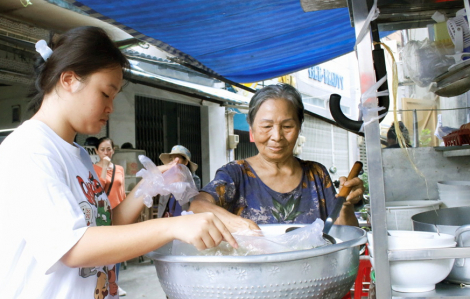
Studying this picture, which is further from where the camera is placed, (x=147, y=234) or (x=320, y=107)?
(x=320, y=107)

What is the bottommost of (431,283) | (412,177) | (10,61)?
(431,283)

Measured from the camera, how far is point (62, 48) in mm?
1187

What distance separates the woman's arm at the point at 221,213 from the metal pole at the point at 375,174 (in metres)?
0.41

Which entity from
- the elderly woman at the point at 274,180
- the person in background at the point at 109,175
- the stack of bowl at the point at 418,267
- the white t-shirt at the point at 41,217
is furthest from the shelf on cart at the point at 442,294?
the person in background at the point at 109,175

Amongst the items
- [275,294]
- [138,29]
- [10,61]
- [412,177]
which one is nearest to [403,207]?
[412,177]

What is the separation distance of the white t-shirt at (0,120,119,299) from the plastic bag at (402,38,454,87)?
1.62m

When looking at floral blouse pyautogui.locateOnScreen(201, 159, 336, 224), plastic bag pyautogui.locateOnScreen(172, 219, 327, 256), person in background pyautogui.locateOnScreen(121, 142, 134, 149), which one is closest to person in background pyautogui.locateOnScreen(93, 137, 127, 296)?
person in background pyautogui.locateOnScreen(121, 142, 134, 149)

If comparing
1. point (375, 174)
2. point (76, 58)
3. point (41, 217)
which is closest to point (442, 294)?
point (375, 174)

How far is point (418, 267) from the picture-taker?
1.08 meters

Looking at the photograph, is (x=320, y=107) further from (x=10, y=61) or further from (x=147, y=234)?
(x=147, y=234)

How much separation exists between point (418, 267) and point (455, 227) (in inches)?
9.4

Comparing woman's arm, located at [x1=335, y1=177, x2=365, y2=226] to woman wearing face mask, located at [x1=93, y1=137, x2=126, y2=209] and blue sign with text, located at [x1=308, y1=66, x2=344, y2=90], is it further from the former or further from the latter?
blue sign with text, located at [x1=308, y1=66, x2=344, y2=90]

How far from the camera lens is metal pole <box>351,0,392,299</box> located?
107 cm

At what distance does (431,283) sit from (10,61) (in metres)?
5.05
